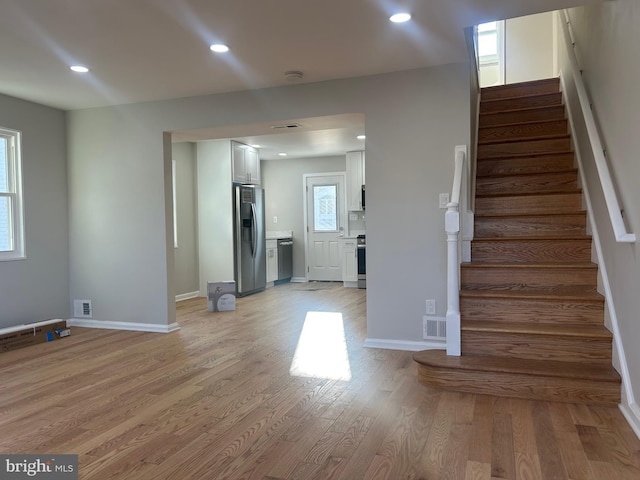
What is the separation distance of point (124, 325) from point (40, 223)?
1324 mm

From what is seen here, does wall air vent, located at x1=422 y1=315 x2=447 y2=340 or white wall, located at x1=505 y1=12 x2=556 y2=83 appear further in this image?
white wall, located at x1=505 y1=12 x2=556 y2=83

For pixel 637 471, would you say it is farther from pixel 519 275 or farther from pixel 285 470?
pixel 519 275

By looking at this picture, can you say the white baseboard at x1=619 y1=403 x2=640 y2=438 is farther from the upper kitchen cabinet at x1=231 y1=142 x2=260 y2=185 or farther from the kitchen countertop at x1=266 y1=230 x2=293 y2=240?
the kitchen countertop at x1=266 y1=230 x2=293 y2=240

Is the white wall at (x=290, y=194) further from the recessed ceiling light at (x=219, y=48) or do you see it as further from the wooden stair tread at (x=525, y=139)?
the recessed ceiling light at (x=219, y=48)

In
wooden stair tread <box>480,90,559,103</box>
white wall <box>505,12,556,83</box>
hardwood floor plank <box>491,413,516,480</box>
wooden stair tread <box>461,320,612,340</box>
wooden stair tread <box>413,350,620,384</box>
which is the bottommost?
hardwood floor plank <box>491,413,516,480</box>

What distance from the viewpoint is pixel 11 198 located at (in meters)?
4.42

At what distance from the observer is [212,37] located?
9.94 feet

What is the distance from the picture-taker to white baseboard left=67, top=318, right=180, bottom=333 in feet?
15.2

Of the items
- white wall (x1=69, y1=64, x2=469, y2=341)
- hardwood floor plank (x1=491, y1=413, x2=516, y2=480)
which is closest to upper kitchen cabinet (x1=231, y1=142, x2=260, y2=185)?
white wall (x1=69, y1=64, x2=469, y2=341)

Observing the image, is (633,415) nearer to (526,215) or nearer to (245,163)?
(526,215)

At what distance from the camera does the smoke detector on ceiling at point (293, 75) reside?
3.74 metres

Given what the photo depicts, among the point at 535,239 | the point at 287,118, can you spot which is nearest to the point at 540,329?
the point at 535,239

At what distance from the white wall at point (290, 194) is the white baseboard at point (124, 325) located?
400cm

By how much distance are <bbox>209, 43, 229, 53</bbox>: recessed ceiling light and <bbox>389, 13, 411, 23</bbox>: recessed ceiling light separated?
3.78ft
